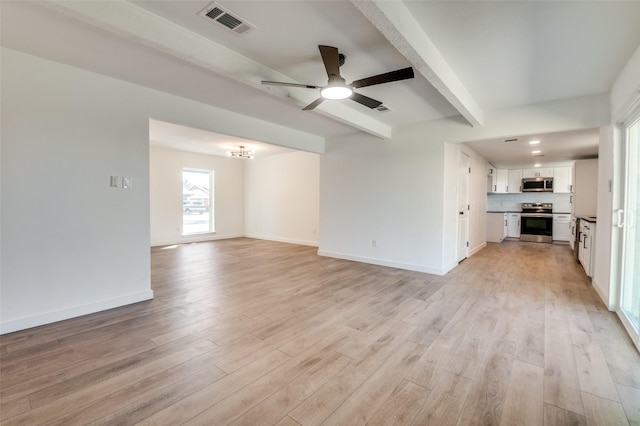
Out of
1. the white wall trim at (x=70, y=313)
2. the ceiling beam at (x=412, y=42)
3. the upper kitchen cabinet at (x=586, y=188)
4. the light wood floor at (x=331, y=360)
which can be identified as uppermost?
the ceiling beam at (x=412, y=42)

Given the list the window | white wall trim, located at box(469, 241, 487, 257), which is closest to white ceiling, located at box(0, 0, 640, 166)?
white wall trim, located at box(469, 241, 487, 257)

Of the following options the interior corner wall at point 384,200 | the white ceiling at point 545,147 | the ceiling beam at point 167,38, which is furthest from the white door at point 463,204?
the ceiling beam at point 167,38

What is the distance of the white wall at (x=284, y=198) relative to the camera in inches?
299

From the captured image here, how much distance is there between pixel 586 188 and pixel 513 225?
271 cm

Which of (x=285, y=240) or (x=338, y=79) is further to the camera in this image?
(x=285, y=240)

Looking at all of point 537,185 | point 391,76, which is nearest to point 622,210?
point 391,76

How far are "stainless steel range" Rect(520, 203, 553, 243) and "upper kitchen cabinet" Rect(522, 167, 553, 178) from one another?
89 cm

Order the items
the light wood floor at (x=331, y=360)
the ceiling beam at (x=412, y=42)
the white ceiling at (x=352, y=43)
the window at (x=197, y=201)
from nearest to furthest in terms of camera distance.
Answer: the light wood floor at (x=331, y=360) → the ceiling beam at (x=412, y=42) → the white ceiling at (x=352, y=43) → the window at (x=197, y=201)

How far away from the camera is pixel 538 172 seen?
805 cm

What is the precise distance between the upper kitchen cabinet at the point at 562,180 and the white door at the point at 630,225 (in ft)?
19.3

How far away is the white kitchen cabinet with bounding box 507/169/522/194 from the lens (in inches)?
328

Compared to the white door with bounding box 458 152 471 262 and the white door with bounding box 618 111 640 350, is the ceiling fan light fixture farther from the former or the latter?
the white door with bounding box 458 152 471 262

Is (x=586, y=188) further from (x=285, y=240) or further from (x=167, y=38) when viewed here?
(x=167, y=38)

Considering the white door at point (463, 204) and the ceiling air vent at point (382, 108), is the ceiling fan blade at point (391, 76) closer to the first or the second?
the ceiling air vent at point (382, 108)
